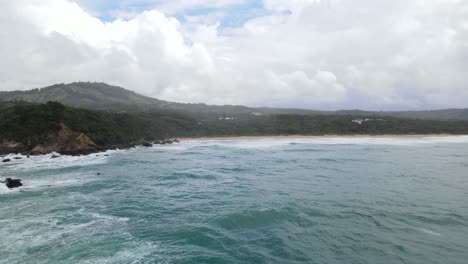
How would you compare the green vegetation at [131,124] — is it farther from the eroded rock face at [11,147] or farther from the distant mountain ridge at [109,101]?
the distant mountain ridge at [109,101]

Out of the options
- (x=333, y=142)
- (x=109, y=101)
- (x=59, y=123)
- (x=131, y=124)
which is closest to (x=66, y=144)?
(x=59, y=123)

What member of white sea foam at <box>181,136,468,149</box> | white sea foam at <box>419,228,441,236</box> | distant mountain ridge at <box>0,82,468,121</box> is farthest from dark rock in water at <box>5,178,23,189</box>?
distant mountain ridge at <box>0,82,468,121</box>

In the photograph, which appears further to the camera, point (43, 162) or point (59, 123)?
point (59, 123)

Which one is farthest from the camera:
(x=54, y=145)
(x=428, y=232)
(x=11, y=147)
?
(x=54, y=145)

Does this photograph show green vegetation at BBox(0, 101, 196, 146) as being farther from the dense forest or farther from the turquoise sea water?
the turquoise sea water

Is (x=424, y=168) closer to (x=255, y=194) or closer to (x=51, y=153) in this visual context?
(x=255, y=194)

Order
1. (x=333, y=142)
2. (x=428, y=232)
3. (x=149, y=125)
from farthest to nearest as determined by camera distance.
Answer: (x=149, y=125)
(x=333, y=142)
(x=428, y=232)

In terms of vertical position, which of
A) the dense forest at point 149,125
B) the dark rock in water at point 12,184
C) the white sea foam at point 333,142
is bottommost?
the dark rock in water at point 12,184

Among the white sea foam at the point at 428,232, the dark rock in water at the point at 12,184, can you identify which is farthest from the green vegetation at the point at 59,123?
the white sea foam at the point at 428,232

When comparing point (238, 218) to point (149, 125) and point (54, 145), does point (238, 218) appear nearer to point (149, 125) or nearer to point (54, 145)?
point (54, 145)
